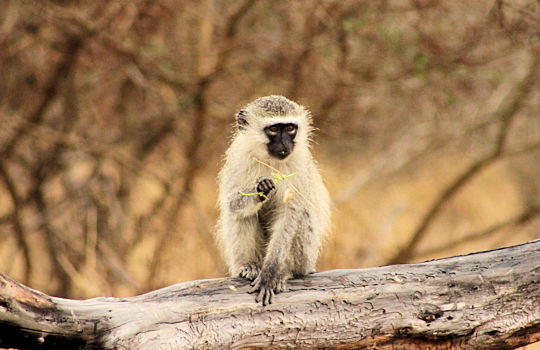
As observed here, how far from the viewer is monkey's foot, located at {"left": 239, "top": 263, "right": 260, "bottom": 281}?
3691 millimetres

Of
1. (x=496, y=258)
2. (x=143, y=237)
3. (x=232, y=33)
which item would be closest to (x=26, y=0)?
(x=232, y=33)

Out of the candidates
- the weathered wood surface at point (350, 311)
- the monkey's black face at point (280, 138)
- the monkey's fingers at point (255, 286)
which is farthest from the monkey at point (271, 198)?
the weathered wood surface at point (350, 311)

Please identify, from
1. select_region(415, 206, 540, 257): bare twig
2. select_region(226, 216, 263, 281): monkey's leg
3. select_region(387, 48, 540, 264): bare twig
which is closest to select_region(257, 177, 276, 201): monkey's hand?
select_region(226, 216, 263, 281): monkey's leg

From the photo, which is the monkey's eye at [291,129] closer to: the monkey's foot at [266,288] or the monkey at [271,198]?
the monkey at [271,198]

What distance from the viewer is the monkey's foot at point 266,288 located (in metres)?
3.39

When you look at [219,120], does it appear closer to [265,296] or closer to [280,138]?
[280,138]

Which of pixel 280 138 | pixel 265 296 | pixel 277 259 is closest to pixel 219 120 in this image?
pixel 280 138

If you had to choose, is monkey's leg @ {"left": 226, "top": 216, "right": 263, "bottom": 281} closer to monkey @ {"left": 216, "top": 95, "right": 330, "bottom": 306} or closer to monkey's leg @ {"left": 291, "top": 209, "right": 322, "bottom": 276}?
monkey @ {"left": 216, "top": 95, "right": 330, "bottom": 306}

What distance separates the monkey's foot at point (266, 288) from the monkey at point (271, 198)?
91 mm

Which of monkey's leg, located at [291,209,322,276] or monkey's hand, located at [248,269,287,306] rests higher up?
monkey's leg, located at [291,209,322,276]

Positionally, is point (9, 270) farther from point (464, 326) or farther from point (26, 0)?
point (464, 326)

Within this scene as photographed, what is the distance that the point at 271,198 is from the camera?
13.1 ft

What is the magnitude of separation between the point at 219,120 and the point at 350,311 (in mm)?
3746

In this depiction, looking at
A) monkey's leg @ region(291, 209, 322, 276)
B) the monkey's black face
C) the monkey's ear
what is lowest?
monkey's leg @ region(291, 209, 322, 276)
